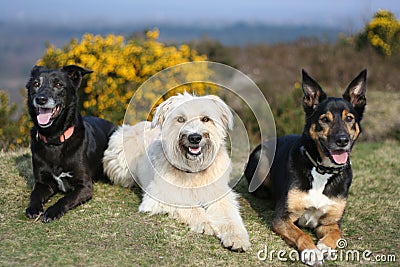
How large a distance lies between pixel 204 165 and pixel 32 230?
6.32 feet

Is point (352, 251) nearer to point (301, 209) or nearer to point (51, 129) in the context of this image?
point (301, 209)

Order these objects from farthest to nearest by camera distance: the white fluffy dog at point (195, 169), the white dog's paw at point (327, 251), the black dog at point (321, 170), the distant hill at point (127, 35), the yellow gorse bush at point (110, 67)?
the distant hill at point (127, 35) < the yellow gorse bush at point (110, 67) < the white fluffy dog at point (195, 169) < the black dog at point (321, 170) < the white dog's paw at point (327, 251)

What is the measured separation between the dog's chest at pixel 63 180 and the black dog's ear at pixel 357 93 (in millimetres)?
3366

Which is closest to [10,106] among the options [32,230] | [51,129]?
[51,129]

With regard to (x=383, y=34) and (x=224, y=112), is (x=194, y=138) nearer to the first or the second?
(x=224, y=112)

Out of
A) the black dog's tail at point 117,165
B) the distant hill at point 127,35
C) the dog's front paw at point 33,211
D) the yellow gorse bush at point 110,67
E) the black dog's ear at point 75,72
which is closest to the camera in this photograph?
the dog's front paw at point 33,211

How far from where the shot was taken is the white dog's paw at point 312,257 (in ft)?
14.4

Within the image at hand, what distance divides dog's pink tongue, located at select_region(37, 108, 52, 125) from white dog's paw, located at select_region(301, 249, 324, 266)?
125 inches

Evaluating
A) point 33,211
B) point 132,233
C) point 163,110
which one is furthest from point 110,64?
point 132,233

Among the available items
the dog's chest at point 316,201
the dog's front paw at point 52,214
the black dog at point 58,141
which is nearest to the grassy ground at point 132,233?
the dog's front paw at point 52,214

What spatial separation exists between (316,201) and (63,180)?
118 inches

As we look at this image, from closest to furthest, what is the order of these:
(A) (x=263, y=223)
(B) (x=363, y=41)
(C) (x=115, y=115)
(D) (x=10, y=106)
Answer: (A) (x=263, y=223) < (C) (x=115, y=115) < (D) (x=10, y=106) < (B) (x=363, y=41)

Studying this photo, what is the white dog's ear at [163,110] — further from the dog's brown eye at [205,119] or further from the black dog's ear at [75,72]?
the black dog's ear at [75,72]

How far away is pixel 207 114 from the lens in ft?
16.3
